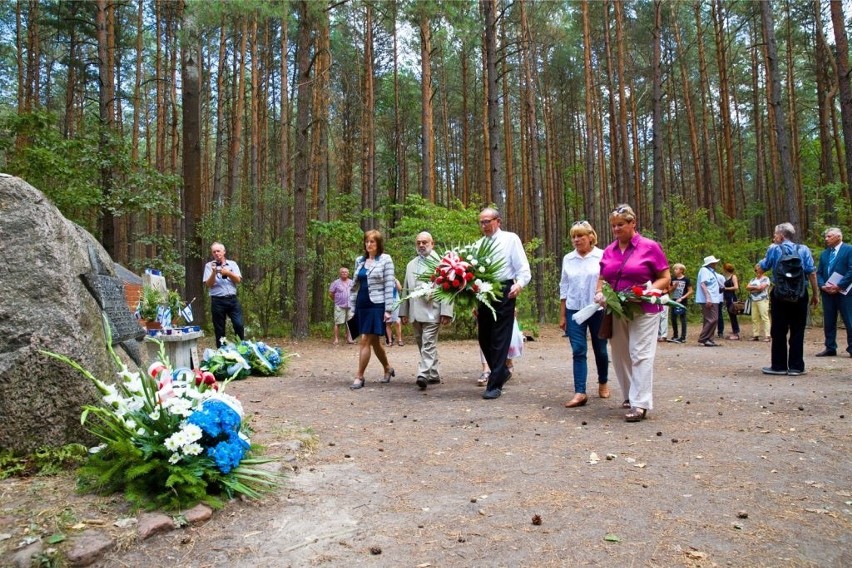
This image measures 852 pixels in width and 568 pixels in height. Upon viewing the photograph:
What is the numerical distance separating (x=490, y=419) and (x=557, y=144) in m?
29.4

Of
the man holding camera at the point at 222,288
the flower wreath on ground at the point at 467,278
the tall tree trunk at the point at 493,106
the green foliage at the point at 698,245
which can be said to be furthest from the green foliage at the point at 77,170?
the green foliage at the point at 698,245

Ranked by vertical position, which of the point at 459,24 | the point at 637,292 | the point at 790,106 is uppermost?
the point at 790,106

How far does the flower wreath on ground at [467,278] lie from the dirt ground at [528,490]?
114 centimetres

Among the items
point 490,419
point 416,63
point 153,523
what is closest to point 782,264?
point 490,419

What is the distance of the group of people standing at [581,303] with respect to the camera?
5.16 meters

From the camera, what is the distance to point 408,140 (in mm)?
31969

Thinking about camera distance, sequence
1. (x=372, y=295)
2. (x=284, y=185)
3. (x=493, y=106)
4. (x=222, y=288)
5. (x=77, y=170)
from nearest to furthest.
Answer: (x=372, y=295) < (x=222, y=288) < (x=77, y=170) < (x=493, y=106) < (x=284, y=185)

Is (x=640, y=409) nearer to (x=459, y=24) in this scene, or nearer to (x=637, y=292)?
(x=637, y=292)

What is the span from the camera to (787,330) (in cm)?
756

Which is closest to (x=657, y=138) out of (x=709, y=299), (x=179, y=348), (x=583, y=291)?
(x=709, y=299)

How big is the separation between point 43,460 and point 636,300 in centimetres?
452

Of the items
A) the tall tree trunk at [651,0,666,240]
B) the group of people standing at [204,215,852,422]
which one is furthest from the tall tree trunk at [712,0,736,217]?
the group of people standing at [204,215,852,422]

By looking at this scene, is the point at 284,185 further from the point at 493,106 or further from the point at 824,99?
the point at 824,99

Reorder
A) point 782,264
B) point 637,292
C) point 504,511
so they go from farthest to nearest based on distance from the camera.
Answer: point 782,264
point 637,292
point 504,511
